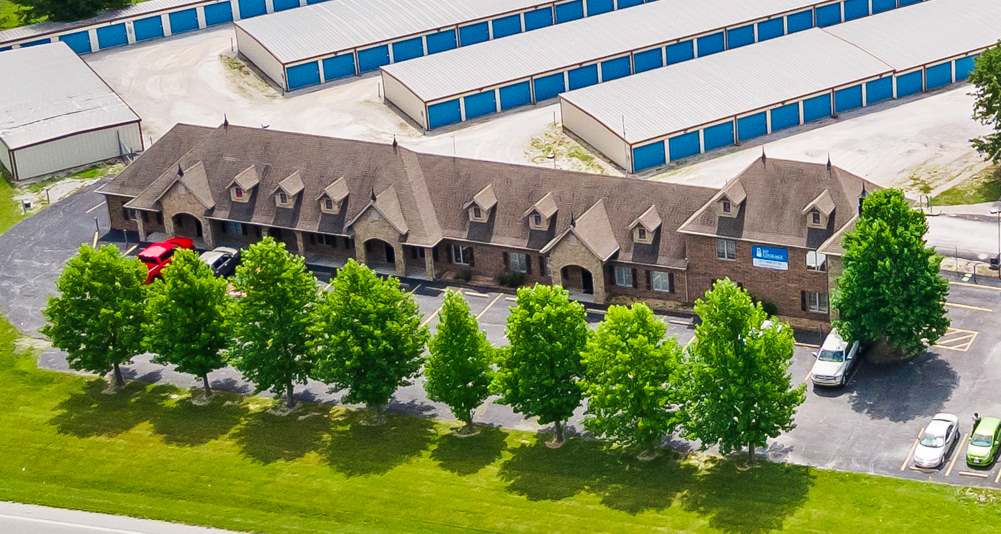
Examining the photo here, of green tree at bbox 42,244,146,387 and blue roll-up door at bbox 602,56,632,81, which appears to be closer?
green tree at bbox 42,244,146,387

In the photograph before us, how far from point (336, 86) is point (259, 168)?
35.3 m

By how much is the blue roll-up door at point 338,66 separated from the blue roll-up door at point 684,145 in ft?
125

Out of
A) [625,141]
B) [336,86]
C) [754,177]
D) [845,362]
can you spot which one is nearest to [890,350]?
[845,362]

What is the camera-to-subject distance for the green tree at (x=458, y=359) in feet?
359

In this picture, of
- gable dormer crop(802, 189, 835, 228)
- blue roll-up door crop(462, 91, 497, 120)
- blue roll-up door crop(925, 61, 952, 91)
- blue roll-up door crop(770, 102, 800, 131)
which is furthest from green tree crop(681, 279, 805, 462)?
blue roll-up door crop(925, 61, 952, 91)

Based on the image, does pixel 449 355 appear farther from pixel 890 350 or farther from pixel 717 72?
pixel 717 72

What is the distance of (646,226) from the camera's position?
12381 cm

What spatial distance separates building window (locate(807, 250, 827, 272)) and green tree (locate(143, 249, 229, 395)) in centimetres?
3800

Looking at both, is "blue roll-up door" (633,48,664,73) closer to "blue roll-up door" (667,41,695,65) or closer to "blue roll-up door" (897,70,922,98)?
"blue roll-up door" (667,41,695,65)

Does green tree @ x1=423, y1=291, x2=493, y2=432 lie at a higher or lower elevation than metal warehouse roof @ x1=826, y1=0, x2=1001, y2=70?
lower

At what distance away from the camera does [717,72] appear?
158 m

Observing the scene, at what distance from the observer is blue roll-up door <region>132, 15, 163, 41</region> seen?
610 ft

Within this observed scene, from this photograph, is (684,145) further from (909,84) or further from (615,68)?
(909,84)

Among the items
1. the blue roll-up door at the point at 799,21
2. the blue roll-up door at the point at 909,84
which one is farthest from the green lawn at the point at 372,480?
the blue roll-up door at the point at 799,21
